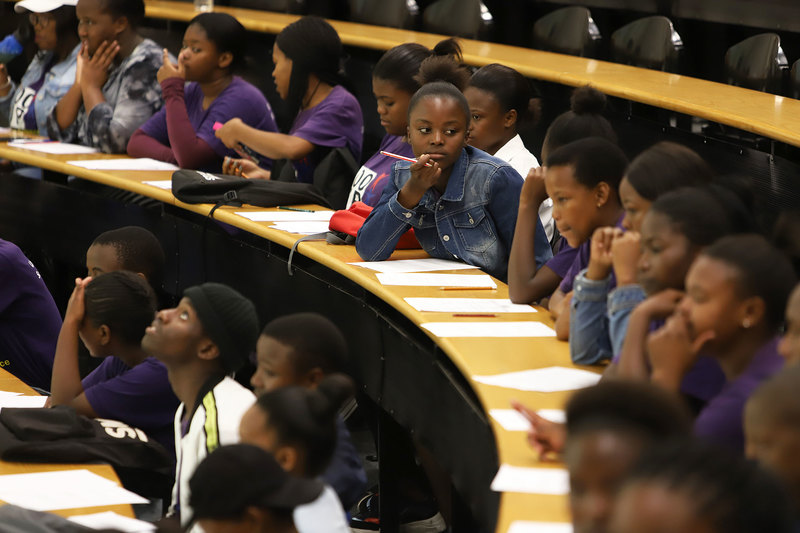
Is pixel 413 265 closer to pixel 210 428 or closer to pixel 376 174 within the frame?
pixel 376 174

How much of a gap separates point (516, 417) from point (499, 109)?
73.5 inches

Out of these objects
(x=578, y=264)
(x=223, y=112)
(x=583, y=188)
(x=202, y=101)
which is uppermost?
(x=202, y=101)

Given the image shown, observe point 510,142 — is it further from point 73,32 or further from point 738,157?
point 73,32

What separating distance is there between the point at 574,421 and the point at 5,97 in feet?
17.7

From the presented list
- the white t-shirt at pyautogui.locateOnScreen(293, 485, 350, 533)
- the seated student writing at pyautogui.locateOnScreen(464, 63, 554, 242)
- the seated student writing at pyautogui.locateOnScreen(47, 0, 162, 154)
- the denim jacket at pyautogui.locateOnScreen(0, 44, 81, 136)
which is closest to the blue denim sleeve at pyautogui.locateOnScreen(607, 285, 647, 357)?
the white t-shirt at pyautogui.locateOnScreen(293, 485, 350, 533)

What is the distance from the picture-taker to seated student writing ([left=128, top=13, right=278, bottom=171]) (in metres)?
4.96

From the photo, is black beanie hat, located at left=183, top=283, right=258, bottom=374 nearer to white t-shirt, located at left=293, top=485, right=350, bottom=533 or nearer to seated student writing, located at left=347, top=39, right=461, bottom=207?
white t-shirt, located at left=293, top=485, right=350, bottom=533

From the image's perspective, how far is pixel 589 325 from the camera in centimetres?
254

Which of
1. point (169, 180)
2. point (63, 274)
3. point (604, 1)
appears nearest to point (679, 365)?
point (169, 180)

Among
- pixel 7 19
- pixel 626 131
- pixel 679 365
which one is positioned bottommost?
pixel 679 365

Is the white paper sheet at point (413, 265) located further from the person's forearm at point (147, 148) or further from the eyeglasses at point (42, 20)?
the eyeglasses at point (42, 20)

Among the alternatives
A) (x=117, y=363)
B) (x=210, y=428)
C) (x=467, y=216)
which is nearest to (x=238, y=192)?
(x=467, y=216)

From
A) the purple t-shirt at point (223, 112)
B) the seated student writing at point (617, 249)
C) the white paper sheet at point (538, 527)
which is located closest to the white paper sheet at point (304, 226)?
the purple t-shirt at point (223, 112)

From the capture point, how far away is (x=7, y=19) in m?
7.71
